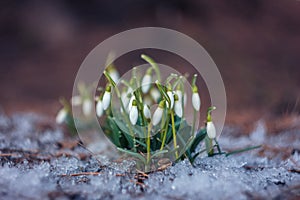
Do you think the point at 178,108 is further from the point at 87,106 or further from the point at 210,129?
the point at 87,106

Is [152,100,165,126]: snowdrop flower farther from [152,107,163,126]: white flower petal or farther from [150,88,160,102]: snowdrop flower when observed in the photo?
[150,88,160,102]: snowdrop flower

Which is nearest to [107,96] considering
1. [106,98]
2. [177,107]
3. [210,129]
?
[106,98]

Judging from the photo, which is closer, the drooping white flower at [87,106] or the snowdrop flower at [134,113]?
the snowdrop flower at [134,113]

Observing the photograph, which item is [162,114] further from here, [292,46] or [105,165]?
[292,46]

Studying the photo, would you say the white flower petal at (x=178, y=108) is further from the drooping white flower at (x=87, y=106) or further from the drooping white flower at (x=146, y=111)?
the drooping white flower at (x=87, y=106)

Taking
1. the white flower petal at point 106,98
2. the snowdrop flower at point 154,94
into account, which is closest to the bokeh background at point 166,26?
the snowdrop flower at point 154,94

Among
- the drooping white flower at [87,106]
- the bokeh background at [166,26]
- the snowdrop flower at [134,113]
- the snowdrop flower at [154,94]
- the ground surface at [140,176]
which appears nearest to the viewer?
the ground surface at [140,176]

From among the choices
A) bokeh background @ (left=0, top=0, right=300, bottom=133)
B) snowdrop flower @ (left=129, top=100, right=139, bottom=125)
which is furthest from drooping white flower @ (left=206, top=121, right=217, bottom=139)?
bokeh background @ (left=0, top=0, right=300, bottom=133)
